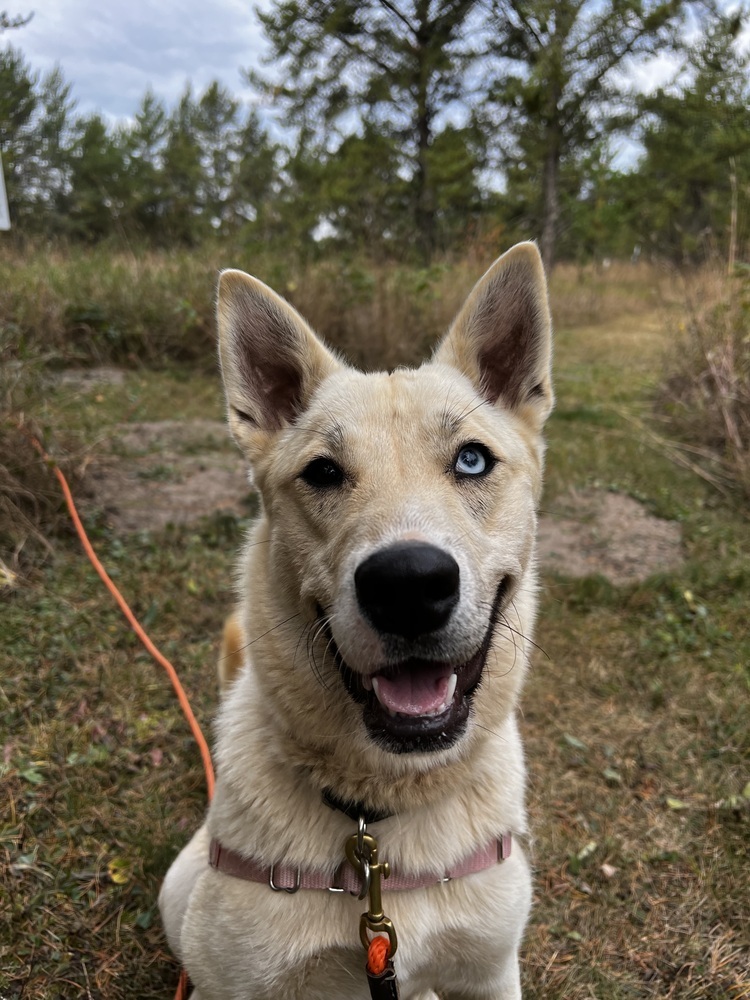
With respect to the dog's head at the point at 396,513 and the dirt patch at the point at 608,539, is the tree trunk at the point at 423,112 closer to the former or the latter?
the dirt patch at the point at 608,539

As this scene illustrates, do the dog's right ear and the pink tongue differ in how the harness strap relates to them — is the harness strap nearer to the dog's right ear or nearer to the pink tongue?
the pink tongue

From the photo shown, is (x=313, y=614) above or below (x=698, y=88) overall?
below

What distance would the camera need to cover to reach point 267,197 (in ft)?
42.1

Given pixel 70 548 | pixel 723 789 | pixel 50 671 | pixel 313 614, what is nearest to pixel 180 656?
pixel 50 671

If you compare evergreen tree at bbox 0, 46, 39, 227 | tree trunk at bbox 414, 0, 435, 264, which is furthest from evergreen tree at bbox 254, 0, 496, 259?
evergreen tree at bbox 0, 46, 39, 227

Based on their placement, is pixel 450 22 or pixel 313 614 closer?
pixel 313 614

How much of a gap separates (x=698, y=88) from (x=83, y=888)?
17328mm

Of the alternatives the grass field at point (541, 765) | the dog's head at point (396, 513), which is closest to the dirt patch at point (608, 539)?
the grass field at point (541, 765)

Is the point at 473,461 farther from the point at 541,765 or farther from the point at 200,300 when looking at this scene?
the point at 200,300

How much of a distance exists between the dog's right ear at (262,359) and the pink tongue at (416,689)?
105 cm

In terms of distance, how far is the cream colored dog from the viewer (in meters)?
1.55

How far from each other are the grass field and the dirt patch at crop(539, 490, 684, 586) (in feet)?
0.54

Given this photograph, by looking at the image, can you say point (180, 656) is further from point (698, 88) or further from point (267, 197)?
point (698, 88)

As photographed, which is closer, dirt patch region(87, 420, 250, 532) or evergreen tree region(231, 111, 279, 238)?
dirt patch region(87, 420, 250, 532)
